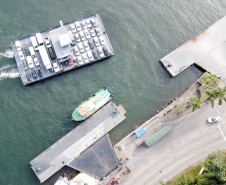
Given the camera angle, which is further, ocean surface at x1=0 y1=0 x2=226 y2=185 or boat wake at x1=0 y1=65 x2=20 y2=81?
boat wake at x1=0 y1=65 x2=20 y2=81

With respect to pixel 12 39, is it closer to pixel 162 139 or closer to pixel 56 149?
pixel 56 149

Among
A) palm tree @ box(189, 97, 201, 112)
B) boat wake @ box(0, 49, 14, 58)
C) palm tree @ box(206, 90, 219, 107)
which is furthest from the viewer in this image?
boat wake @ box(0, 49, 14, 58)

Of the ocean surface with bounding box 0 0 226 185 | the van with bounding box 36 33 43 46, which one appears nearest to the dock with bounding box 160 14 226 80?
the ocean surface with bounding box 0 0 226 185

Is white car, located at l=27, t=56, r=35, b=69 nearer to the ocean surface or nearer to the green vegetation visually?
the ocean surface

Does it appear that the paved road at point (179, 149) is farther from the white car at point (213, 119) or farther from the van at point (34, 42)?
the van at point (34, 42)

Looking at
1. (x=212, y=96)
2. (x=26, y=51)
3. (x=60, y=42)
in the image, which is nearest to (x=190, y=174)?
(x=212, y=96)
